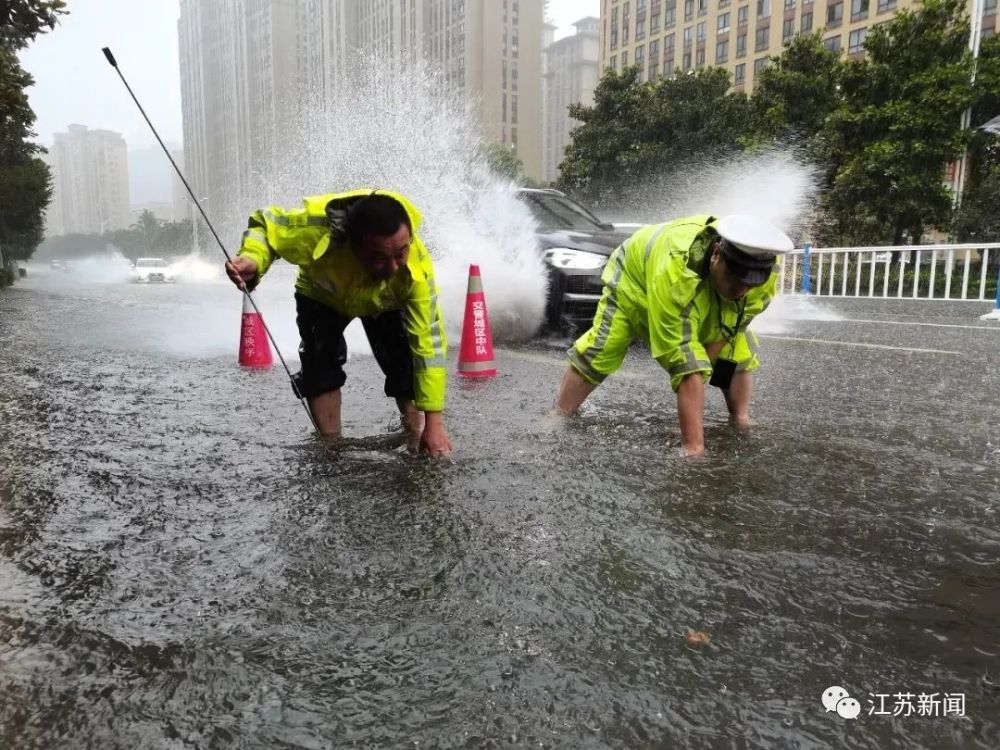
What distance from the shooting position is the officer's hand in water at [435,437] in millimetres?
3283

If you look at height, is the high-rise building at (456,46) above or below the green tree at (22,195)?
above

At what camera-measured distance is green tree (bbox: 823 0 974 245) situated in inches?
859

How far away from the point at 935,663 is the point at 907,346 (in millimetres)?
6131

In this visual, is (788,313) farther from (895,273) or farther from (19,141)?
(19,141)

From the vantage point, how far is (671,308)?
11.0 feet

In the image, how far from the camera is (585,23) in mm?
145750

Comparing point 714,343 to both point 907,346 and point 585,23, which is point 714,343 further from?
point 585,23

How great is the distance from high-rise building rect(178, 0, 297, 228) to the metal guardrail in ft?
82.9

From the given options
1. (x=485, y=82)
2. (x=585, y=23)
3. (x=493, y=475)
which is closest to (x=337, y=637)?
(x=493, y=475)

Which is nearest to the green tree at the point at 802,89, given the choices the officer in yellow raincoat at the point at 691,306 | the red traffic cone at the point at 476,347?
the red traffic cone at the point at 476,347

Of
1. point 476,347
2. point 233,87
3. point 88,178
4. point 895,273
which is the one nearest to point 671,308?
point 476,347

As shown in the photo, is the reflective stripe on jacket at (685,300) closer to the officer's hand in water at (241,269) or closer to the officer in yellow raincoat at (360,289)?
the officer in yellow raincoat at (360,289)

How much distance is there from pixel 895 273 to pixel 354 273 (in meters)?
12.6

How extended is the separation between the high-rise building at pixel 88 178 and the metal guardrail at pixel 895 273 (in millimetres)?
80794
